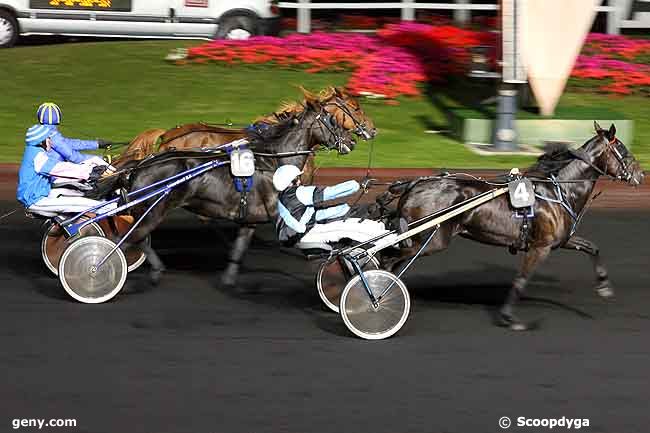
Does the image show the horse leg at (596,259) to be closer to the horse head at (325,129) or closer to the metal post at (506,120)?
the horse head at (325,129)

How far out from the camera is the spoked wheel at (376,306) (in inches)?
318

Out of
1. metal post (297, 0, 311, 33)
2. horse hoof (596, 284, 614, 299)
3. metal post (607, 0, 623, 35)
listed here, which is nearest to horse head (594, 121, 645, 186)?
horse hoof (596, 284, 614, 299)

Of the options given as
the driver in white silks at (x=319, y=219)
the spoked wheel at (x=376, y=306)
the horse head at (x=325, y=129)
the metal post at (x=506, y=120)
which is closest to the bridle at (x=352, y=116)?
the horse head at (x=325, y=129)

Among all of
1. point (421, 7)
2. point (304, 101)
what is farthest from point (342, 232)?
point (421, 7)

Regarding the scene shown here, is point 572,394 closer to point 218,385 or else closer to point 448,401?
point 448,401

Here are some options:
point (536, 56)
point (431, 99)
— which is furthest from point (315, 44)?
point (536, 56)

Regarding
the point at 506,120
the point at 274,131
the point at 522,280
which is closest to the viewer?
the point at 522,280

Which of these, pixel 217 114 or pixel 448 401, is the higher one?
pixel 217 114

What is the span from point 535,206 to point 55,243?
13.8ft

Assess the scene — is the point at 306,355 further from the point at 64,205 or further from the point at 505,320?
the point at 64,205

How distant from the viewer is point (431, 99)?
17.6 metres

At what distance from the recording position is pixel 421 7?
67.8 feet

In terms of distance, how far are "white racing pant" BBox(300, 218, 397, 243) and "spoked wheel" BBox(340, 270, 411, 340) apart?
40 centimetres

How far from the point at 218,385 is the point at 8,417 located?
1320 millimetres
